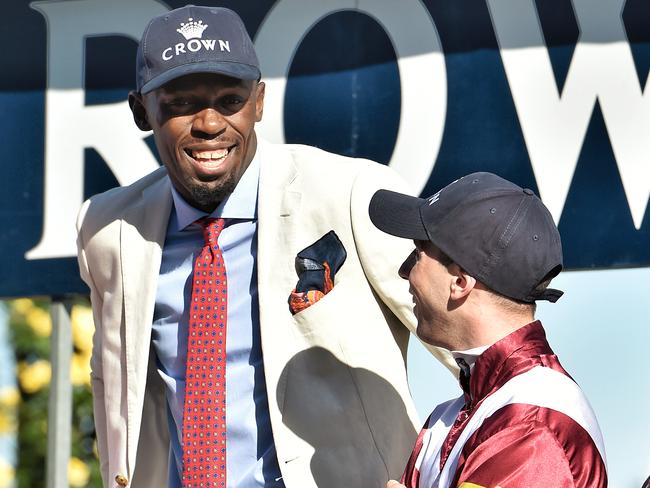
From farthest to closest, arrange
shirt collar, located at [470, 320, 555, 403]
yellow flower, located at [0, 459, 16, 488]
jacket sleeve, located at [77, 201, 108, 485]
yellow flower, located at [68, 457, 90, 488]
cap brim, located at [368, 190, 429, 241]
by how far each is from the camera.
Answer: yellow flower, located at [0, 459, 16, 488] → yellow flower, located at [68, 457, 90, 488] → jacket sleeve, located at [77, 201, 108, 485] → cap brim, located at [368, 190, 429, 241] → shirt collar, located at [470, 320, 555, 403]

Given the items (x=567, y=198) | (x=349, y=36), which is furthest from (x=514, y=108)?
(x=349, y=36)

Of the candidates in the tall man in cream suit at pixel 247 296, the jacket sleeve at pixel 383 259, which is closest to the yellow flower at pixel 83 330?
the tall man in cream suit at pixel 247 296

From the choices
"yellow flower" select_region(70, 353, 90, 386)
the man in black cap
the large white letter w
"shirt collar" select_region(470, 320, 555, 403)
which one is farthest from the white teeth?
"yellow flower" select_region(70, 353, 90, 386)

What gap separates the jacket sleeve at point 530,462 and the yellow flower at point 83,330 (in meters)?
3.45

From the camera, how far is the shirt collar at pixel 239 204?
2949 millimetres

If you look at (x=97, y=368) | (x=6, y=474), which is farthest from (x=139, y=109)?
(x=6, y=474)

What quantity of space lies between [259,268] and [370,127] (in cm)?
132

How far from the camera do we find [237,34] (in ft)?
9.70

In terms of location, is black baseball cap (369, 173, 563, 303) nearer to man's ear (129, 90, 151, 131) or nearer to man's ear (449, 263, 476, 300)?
man's ear (449, 263, 476, 300)

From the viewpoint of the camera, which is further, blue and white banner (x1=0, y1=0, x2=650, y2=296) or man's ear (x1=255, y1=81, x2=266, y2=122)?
blue and white banner (x1=0, y1=0, x2=650, y2=296)

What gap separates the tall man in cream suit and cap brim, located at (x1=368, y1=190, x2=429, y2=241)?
0.38 meters

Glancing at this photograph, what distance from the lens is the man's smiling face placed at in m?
2.88

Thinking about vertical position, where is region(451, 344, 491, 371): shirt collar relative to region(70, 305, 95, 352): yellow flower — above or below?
above

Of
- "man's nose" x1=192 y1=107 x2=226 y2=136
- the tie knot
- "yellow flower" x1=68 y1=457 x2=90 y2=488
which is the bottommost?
"yellow flower" x1=68 y1=457 x2=90 y2=488
